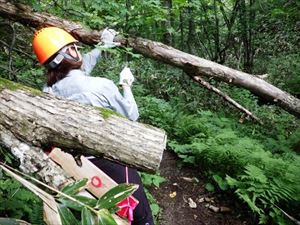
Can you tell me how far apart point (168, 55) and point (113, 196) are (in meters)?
4.28

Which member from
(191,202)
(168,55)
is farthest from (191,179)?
(168,55)

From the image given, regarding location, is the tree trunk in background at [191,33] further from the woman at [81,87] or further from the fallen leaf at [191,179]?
the woman at [81,87]

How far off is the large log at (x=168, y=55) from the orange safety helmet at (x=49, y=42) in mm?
1478

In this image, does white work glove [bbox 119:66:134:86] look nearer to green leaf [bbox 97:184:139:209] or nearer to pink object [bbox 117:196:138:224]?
pink object [bbox 117:196:138:224]

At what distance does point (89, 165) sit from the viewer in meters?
2.70

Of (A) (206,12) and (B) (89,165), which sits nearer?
(B) (89,165)

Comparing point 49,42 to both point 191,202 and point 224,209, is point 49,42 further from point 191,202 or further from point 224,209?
point 224,209

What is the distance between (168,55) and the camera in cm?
544

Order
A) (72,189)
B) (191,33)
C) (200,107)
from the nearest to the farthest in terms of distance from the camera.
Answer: (72,189)
(200,107)
(191,33)

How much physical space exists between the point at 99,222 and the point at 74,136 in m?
0.72

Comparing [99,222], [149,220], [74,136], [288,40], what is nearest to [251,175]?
[149,220]

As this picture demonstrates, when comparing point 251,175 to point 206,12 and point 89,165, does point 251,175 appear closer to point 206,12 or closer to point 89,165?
point 89,165

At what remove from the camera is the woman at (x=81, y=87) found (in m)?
3.17

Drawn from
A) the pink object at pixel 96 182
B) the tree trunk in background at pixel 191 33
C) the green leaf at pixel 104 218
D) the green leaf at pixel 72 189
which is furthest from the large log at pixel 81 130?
the tree trunk in background at pixel 191 33
